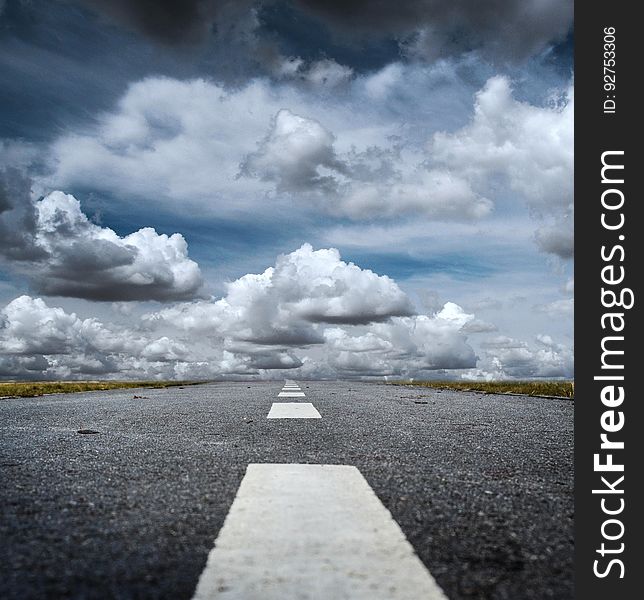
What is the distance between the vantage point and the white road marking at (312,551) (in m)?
1.84

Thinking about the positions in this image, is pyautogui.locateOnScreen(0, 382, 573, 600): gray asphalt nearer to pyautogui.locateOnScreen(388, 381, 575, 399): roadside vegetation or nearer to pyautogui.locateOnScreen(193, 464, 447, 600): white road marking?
pyautogui.locateOnScreen(193, 464, 447, 600): white road marking

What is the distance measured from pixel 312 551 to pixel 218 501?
3.14ft

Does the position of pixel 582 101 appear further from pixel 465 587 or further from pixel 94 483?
pixel 94 483

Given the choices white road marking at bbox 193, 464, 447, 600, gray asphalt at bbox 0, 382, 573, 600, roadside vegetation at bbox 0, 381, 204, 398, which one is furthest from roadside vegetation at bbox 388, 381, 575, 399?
roadside vegetation at bbox 0, 381, 204, 398

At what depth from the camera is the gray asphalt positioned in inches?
78.2

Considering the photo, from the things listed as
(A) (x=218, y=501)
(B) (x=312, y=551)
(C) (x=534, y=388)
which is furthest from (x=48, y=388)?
(B) (x=312, y=551)

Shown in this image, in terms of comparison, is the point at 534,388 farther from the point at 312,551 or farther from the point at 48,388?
the point at 312,551

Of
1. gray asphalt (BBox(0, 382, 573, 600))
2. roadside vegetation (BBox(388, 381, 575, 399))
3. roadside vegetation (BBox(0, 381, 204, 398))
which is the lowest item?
roadside vegetation (BBox(0, 381, 204, 398))

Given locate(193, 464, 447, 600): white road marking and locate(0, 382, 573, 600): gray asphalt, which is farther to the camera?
locate(0, 382, 573, 600): gray asphalt

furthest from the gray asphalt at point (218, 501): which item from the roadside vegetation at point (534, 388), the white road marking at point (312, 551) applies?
the roadside vegetation at point (534, 388)

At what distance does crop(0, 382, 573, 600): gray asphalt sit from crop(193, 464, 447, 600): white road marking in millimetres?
70

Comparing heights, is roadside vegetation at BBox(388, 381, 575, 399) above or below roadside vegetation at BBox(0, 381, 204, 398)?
above

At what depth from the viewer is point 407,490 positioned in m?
3.32

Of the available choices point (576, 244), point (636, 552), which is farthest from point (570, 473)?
point (636, 552)
